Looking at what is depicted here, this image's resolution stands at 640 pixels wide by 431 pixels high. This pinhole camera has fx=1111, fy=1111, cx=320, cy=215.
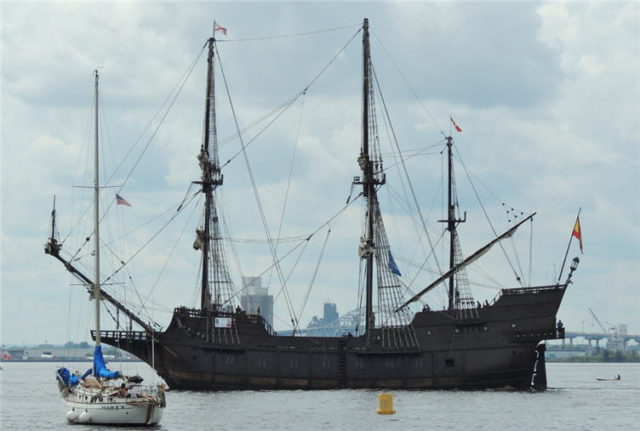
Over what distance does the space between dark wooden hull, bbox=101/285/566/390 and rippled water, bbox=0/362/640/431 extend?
6.08 ft

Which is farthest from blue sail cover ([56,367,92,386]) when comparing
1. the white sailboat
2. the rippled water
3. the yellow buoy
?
the yellow buoy

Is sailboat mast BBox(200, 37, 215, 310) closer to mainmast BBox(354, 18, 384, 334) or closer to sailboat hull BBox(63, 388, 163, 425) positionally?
mainmast BBox(354, 18, 384, 334)

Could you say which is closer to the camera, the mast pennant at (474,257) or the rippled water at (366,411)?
the rippled water at (366,411)

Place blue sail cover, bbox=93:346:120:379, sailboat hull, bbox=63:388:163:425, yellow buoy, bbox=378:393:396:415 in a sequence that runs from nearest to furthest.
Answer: sailboat hull, bbox=63:388:163:425 → blue sail cover, bbox=93:346:120:379 → yellow buoy, bbox=378:393:396:415

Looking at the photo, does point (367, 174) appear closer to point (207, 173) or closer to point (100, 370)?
point (207, 173)

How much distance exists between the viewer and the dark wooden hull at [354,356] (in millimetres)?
85000

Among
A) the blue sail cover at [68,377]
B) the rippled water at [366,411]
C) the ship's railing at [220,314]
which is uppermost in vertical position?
the ship's railing at [220,314]

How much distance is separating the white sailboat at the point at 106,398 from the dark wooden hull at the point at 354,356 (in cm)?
2139

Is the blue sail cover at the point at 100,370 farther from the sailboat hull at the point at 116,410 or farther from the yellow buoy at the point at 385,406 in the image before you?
the yellow buoy at the point at 385,406

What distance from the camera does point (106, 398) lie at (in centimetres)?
6025

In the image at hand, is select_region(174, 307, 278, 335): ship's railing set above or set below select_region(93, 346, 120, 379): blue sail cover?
above

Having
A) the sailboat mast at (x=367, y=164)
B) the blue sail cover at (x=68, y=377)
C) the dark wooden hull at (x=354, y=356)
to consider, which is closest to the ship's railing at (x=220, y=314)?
the dark wooden hull at (x=354, y=356)

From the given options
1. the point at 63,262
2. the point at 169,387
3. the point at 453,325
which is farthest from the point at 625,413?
the point at 63,262

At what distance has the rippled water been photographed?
61.6 m
